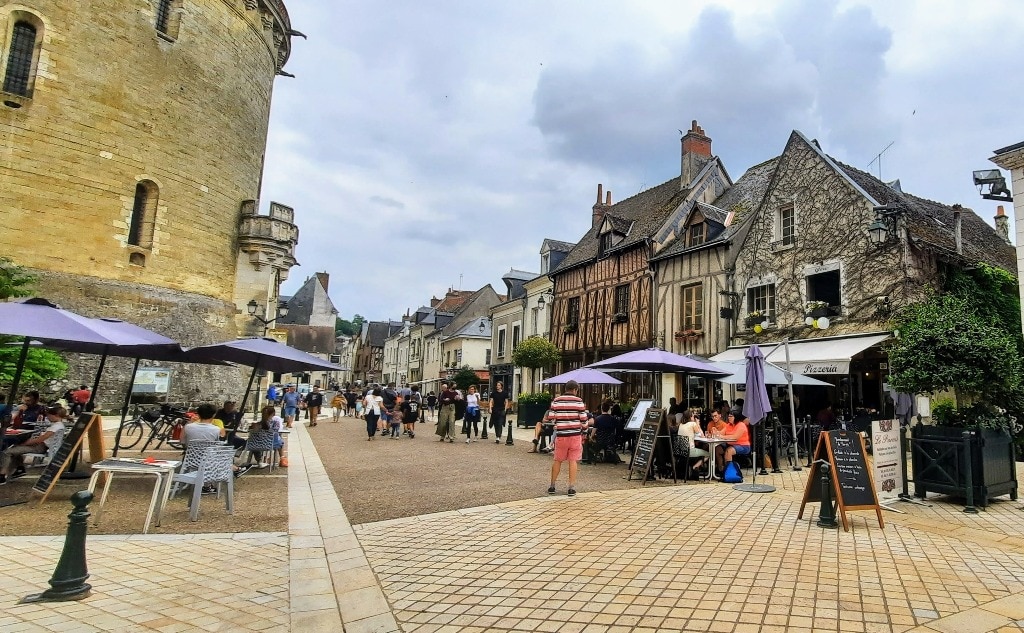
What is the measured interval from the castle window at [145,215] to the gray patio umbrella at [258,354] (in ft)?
36.5

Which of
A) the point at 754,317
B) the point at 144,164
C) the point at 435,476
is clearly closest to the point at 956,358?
the point at 435,476

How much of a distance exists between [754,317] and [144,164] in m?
18.3

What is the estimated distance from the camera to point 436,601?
3322mm

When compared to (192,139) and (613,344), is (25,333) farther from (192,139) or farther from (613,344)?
(613,344)

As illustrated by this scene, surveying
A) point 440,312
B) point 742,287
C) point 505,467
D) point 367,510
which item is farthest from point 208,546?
point 440,312

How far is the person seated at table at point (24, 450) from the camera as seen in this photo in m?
6.12

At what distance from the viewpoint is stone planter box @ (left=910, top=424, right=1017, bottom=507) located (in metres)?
6.09

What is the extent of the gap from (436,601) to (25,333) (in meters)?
4.62

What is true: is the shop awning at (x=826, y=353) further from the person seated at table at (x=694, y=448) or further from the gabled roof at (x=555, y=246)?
the gabled roof at (x=555, y=246)

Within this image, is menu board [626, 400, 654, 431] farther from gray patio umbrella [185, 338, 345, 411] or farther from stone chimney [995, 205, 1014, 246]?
stone chimney [995, 205, 1014, 246]

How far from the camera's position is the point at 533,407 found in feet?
58.1

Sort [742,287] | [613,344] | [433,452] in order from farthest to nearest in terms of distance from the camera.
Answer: [613,344] < [742,287] < [433,452]

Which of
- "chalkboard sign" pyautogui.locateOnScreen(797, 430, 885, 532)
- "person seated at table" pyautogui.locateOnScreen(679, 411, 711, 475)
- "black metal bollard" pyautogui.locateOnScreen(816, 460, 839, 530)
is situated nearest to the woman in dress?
"person seated at table" pyautogui.locateOnScreen(679, 411, 711, 475)

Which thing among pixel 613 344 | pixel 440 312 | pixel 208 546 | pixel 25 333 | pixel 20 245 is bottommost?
pixel 208 546
